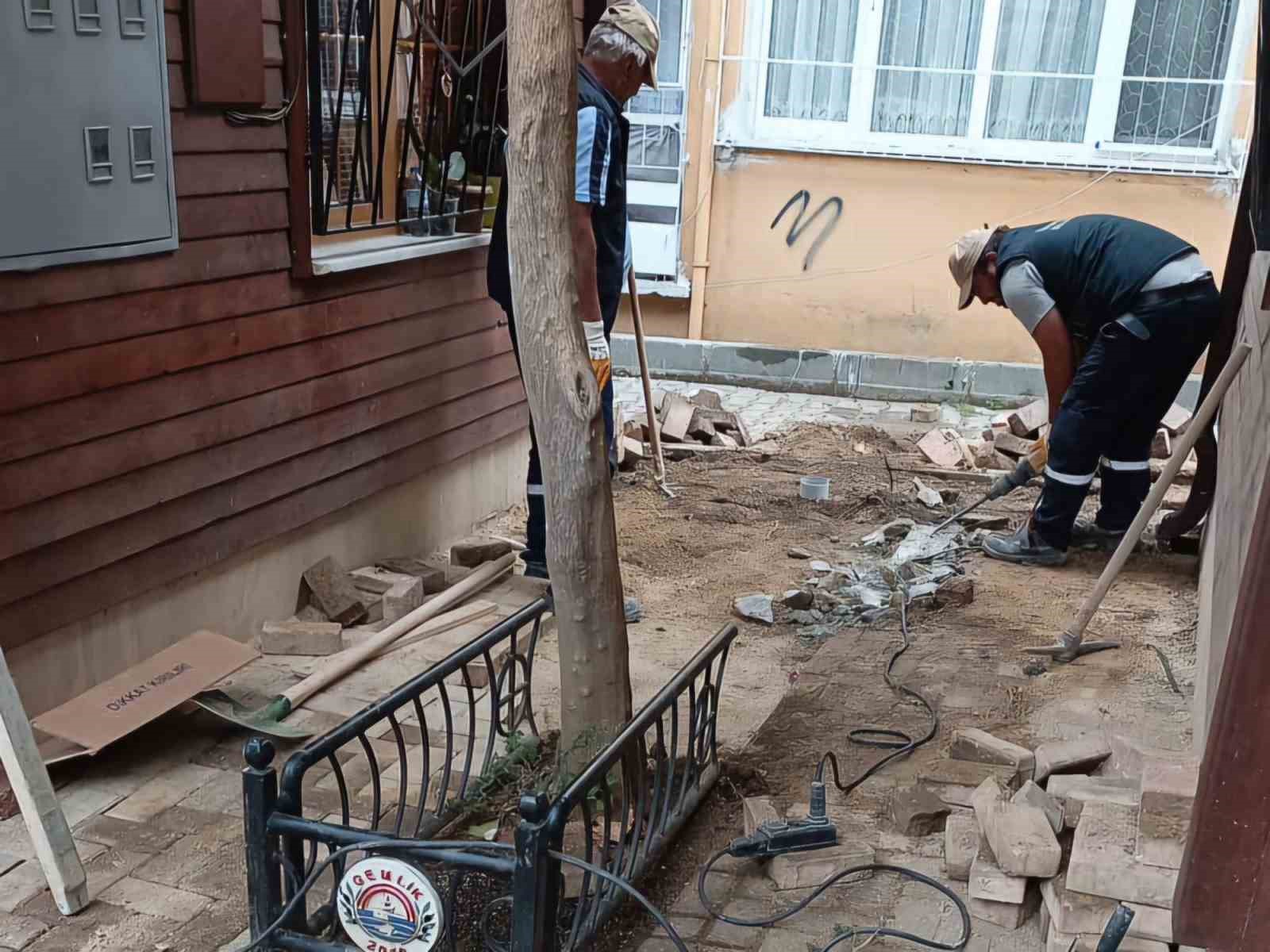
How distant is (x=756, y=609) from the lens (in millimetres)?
5066

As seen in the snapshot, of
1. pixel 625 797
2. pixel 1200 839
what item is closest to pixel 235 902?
pixel 625 797

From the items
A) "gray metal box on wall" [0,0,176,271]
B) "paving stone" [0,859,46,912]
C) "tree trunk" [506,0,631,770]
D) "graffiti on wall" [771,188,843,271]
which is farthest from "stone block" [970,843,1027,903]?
"graffiti on wall" [771,188,843,271]

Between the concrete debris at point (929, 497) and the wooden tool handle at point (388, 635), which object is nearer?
the wooden tool handle at point (388, 635)

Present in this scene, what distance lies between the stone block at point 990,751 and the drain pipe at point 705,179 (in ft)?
22.5

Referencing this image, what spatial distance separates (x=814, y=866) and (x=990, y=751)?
819mm

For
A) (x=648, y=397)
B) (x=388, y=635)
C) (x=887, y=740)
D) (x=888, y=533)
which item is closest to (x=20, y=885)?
(x=388, y=635)

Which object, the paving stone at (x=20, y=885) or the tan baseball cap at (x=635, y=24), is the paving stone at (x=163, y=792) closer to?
the paving stone at (x=20, y=885)

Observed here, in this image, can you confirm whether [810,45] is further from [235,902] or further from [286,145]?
[235,902]

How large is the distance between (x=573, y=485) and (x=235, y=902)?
139cm

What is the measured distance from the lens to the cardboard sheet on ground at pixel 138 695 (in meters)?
3.45

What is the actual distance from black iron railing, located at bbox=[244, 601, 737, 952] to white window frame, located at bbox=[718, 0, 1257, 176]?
23.1ft

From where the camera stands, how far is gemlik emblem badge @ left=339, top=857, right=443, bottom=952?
Answer: 2.20 m

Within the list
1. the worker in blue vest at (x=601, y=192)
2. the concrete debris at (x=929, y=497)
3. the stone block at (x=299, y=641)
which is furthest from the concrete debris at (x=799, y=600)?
the stone block at (x=299, y=641)

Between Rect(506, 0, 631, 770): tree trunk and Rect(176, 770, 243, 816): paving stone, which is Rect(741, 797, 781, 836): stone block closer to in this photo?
Rect(506, 0, 631, 770): tree trunk
